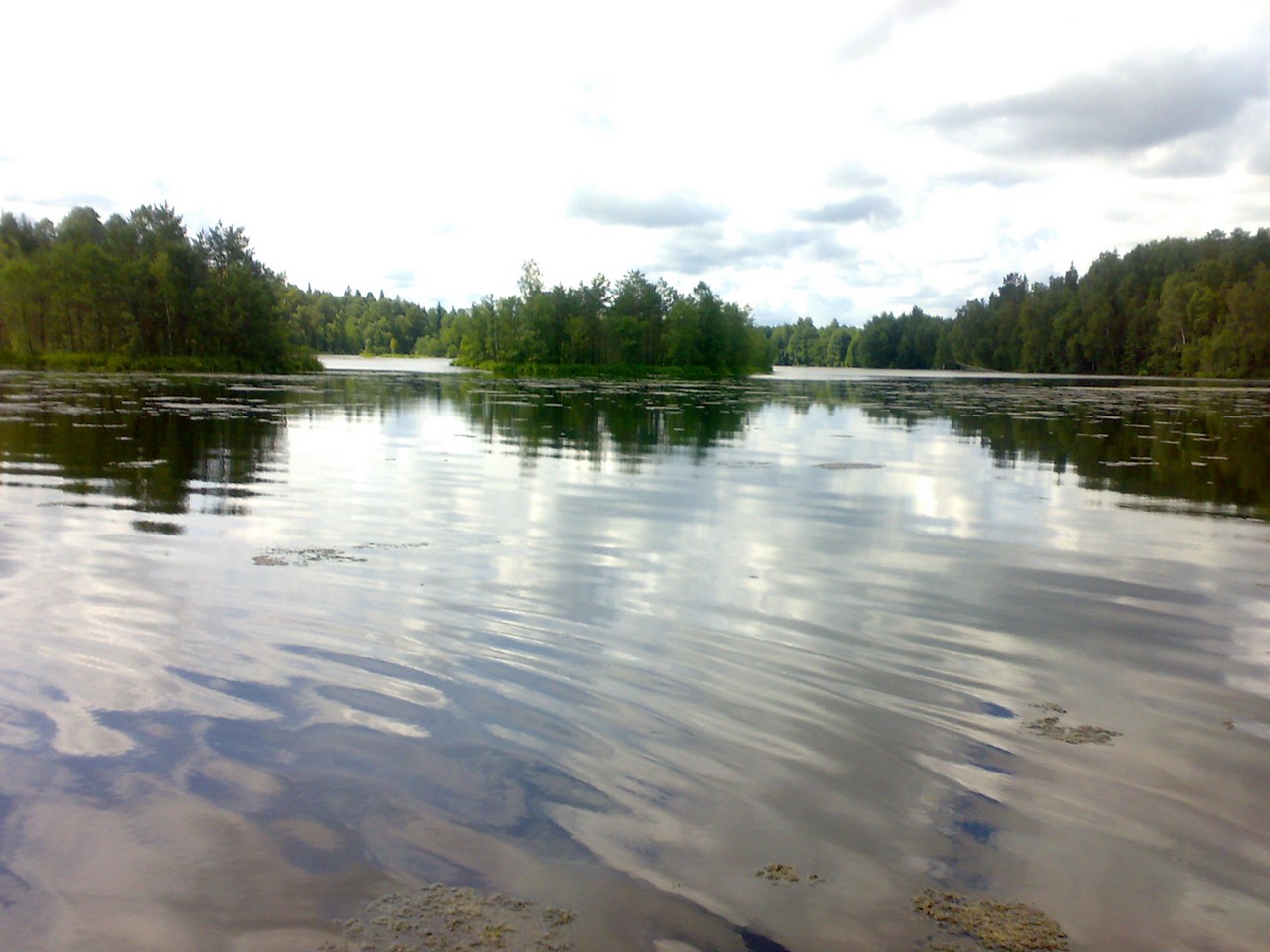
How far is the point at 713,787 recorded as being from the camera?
5.31m

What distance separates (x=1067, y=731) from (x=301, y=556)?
8334mm

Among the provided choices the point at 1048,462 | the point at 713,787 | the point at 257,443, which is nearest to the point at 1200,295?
the point at 1048,462

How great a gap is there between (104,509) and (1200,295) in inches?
6361

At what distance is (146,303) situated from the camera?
90.4 meters

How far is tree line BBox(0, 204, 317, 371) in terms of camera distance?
286ft

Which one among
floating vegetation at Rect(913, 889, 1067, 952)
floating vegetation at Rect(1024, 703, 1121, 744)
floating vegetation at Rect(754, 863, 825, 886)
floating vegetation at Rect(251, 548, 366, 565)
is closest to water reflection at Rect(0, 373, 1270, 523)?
floating vegetation at Rect(251, 548, 366, 565)

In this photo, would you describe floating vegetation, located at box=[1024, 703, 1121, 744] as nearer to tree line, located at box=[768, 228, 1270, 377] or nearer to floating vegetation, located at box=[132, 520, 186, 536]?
floating vegetation, located at box=[132, 520, 186, 536]

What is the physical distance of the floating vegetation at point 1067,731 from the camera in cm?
622

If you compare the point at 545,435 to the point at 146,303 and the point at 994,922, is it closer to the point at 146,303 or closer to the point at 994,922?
the point at 994,922

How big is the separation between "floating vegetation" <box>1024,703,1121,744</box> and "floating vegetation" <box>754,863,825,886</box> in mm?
2644

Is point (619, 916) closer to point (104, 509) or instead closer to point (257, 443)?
point (104, 509)

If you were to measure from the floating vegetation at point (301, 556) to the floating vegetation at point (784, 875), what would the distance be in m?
7.40

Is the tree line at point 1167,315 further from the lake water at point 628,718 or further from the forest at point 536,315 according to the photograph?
the lake water at point 628,718

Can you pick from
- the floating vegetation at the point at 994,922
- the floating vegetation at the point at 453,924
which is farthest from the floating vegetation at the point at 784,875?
the floating vegetation at the point at 453,924
